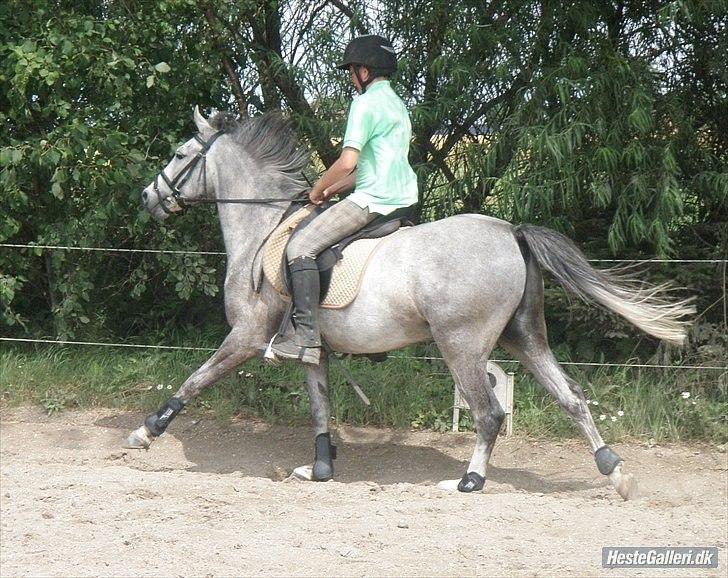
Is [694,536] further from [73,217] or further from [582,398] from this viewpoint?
[73,217]

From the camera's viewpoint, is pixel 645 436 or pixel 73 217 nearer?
pixel 645 436

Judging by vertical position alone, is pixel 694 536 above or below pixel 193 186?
below

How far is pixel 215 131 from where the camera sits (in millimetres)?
7043

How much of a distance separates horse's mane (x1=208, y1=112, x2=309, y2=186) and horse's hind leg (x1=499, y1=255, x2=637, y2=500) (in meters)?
1.80

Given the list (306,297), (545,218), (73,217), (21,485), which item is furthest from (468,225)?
(73,217)

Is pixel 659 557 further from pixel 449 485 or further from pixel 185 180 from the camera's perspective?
pixel 185 180

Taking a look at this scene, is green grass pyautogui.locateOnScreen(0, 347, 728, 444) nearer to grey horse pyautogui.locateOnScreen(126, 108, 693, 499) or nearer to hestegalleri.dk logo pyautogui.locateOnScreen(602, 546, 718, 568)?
grey horse pyautogui.locateOnScreen(126, 108, 693, 499)

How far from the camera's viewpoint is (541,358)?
638 centimetres

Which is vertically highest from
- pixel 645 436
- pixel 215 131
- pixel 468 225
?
pixel 215 131

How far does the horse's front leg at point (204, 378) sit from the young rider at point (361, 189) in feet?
1.18

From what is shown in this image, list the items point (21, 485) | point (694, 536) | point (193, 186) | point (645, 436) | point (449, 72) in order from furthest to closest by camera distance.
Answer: point (449, 72)
point (645, 436)
point (193, 186)
point (21, 485)
point (694, 536)

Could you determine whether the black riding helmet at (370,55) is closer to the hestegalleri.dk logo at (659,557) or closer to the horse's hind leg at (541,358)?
the horse's hind leg at (541,358)

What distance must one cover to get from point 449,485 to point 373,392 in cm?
186

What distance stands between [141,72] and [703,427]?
5.26 metres
